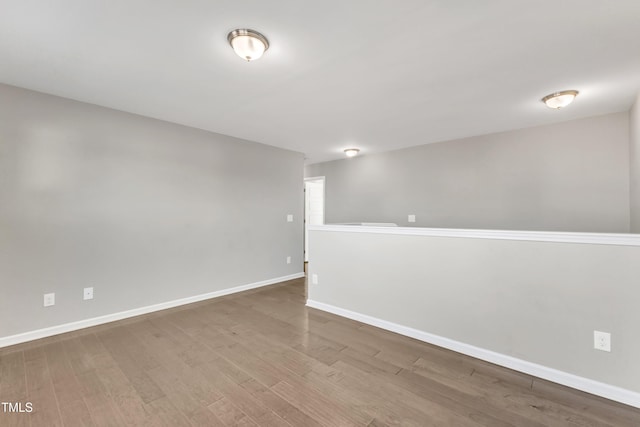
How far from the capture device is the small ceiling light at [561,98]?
2.71m

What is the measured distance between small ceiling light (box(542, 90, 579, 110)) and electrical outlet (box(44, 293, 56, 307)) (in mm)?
5472

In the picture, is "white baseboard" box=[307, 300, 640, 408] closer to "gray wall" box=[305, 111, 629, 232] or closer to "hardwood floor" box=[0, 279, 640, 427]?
"hardwood floor" box=[0, 279, 640, 427]

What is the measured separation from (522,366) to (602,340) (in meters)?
0.56

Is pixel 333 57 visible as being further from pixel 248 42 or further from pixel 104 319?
pixel 104 319

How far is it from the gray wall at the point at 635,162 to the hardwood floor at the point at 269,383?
2.25 meters

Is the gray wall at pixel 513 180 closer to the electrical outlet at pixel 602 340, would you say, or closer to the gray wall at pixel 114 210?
the electrical outlet at pixel 602 340

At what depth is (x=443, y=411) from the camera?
1746 mm

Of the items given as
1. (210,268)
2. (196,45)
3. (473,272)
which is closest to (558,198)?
(473,272)

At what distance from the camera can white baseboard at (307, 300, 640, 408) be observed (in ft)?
6.10

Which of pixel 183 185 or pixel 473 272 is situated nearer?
pixel 473 272

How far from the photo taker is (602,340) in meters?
1.93

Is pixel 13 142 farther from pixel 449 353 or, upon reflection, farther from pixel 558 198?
pixel 558 198

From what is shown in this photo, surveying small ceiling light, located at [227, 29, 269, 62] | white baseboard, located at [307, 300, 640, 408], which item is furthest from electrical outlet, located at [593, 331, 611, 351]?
small ceiling light, located at [227, 29, 269, 62]

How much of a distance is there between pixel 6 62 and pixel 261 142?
2.89 m
